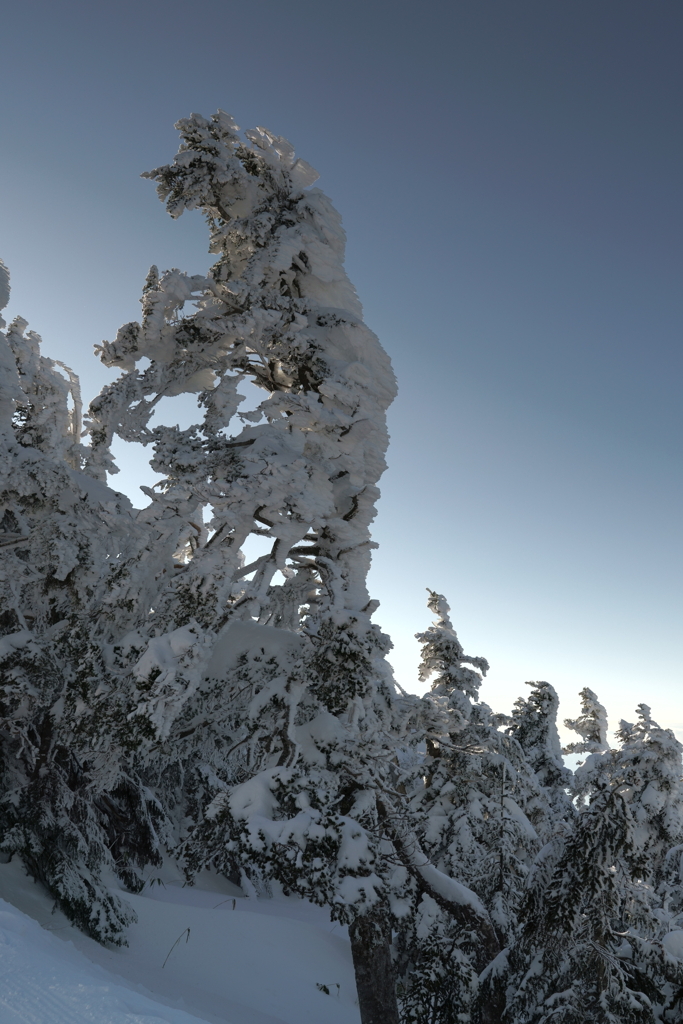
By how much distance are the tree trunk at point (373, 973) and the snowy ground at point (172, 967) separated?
6.19ft

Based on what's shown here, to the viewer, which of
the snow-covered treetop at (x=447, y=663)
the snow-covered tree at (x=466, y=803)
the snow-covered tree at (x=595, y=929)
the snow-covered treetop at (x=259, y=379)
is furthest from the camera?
the snow-covered treetop at (x=447, y=663)

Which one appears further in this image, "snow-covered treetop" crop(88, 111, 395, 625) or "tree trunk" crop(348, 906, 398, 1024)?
"snow-covered treetop" crop(88, 111, 395, 625)

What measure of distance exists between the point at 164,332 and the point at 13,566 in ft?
15.3

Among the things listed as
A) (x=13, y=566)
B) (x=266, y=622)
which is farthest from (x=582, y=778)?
(x=13, y=566)

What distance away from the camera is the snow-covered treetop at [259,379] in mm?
8086

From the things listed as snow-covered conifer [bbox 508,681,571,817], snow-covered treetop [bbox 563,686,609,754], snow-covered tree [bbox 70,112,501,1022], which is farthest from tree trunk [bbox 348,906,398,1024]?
snow-covered treetop [bbox 563,686,609,754]

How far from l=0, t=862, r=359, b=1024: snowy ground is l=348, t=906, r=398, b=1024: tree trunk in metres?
1.89

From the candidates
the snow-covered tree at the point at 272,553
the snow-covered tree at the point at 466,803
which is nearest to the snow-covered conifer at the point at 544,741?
the snow-covered tree at the point at 466,803

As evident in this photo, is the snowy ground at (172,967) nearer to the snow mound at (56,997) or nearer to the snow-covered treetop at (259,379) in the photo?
the snow mound at (56,997)

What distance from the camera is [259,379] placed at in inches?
452

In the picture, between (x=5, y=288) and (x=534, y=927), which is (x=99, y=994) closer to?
(x=534, y=927)

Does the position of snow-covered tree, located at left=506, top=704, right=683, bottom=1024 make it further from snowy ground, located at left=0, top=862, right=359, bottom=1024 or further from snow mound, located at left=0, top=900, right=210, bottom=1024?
snow mound, located at left=0, top=900, right=210, bottom=1024

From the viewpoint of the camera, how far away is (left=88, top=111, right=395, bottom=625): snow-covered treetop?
8086mm

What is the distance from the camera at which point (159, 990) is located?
7.59 meters
